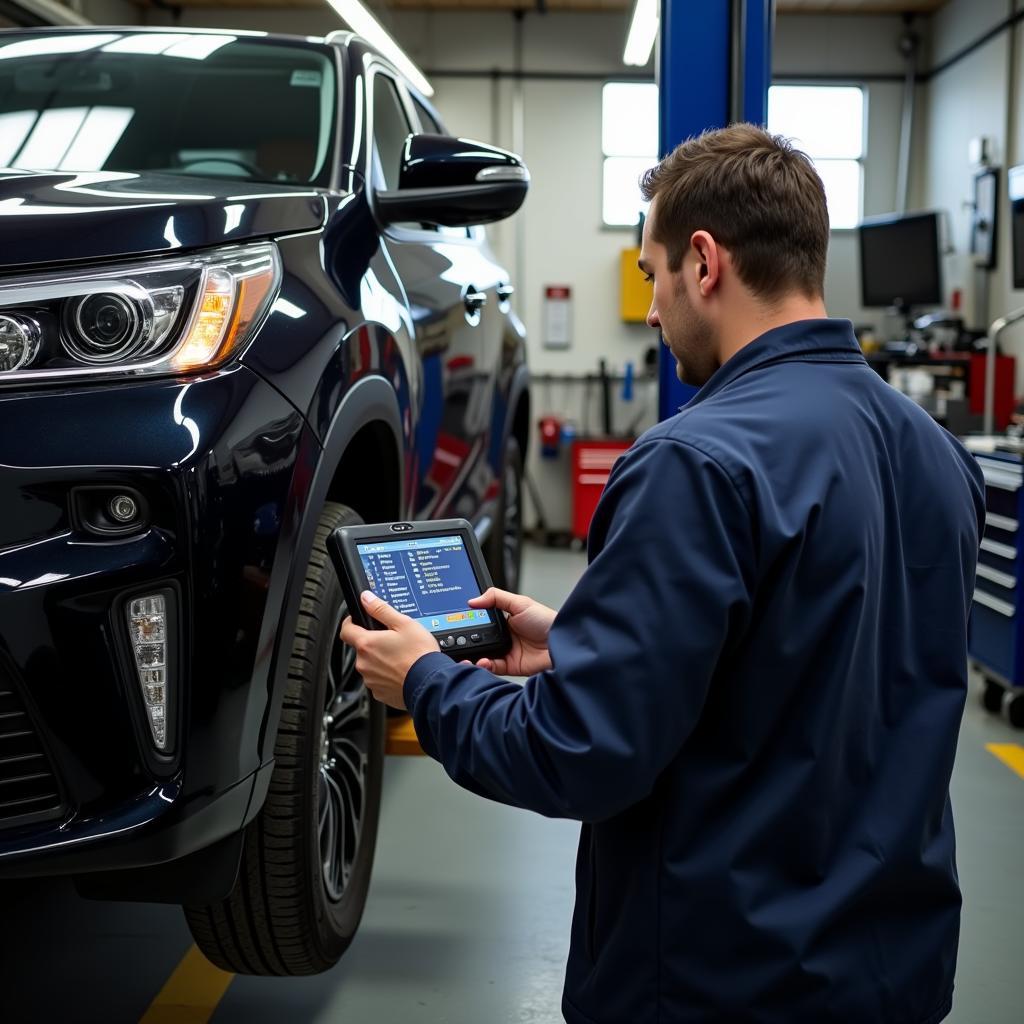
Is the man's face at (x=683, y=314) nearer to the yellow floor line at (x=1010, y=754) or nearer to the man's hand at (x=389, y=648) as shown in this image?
the man's hand at (x=389, y=648)

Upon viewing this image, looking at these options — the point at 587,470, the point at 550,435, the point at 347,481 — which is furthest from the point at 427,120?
the point at 550,435

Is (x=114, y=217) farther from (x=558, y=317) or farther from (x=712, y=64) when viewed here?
(x=558, y=317)

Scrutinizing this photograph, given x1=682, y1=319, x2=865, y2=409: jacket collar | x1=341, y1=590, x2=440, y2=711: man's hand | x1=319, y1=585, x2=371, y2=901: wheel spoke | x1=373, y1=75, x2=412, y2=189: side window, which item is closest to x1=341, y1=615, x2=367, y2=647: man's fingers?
x1=341, y1=590, x2=440, y2=711: man's hand

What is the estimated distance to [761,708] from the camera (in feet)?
3.26

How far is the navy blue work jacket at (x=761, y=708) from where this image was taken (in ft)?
3.10

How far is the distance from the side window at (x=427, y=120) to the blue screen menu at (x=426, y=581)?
6.61 ft

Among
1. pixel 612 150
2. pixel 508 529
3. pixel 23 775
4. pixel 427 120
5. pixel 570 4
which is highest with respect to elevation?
pixel 570 4

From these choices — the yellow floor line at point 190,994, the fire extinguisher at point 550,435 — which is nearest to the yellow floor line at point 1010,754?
the yellow floor line at point 190,994

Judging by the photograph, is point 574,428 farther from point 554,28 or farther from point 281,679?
point 281,679

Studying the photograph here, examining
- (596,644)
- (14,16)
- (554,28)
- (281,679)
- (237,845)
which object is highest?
(554,28)

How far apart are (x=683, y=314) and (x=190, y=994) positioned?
1545 mm

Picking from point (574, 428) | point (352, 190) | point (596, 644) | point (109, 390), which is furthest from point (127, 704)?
point (574, 428)

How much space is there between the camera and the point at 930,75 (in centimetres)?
907

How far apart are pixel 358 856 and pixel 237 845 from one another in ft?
1.86
